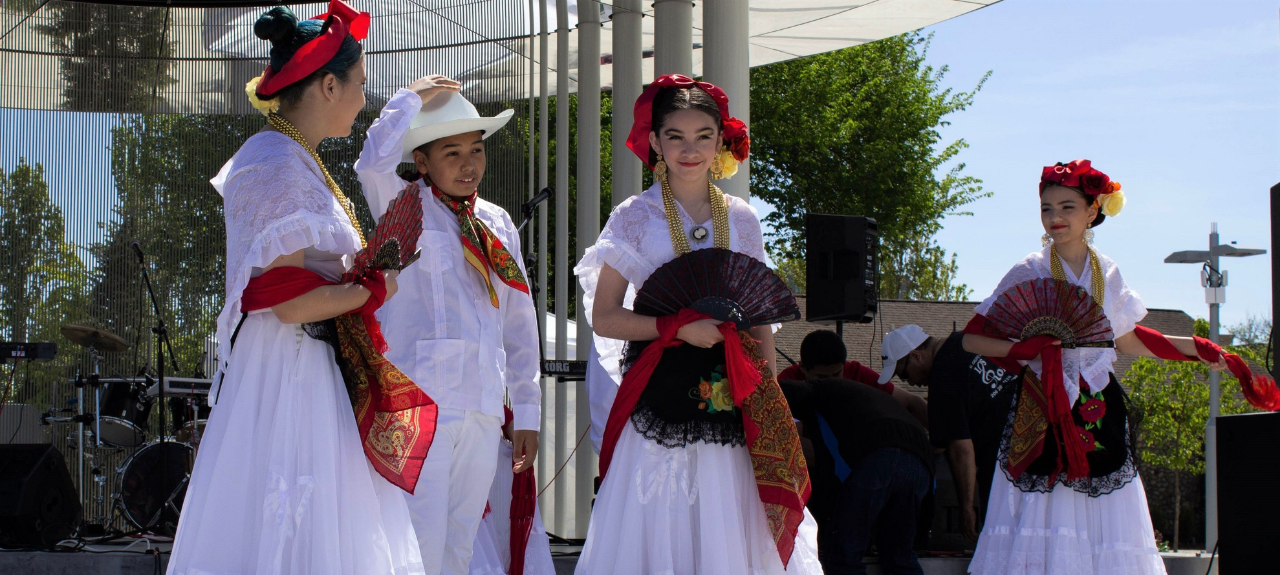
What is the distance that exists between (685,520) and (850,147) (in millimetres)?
18719

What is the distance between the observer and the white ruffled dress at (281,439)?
8.52ft

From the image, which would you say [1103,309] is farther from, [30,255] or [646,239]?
[30,255]

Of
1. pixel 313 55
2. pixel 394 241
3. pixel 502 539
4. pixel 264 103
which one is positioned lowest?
pixel 502 539

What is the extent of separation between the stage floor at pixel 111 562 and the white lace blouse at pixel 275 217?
3.49 metres

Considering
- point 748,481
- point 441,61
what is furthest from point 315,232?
point 441,61

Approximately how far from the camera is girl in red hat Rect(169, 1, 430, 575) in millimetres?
2605

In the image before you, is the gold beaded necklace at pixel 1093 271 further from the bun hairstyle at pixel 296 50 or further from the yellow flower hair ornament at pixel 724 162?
the bun hairstyle at pixel 296 50

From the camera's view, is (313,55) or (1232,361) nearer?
(313,55)

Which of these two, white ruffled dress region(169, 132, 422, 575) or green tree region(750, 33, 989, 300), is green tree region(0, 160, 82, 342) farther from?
green tree region(750, 33, 989, 300)

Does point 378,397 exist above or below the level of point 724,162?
below

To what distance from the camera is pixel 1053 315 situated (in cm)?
539

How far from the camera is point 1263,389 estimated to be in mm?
5043

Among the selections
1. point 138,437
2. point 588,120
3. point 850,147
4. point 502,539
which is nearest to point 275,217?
point 502,539

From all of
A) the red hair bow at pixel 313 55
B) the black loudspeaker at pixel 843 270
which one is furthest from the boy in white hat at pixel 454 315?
the black loudspeaker at pixel 843 270
